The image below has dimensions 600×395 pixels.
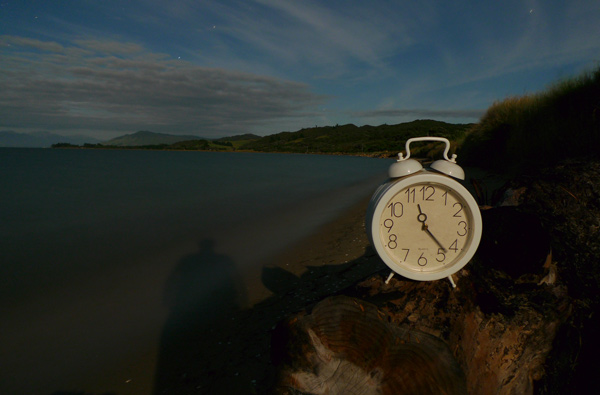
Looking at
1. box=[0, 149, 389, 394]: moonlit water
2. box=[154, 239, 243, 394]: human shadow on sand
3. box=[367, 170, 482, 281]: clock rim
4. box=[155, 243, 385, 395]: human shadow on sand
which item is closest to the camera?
box=[367, 170, 482, 281]: clock rim

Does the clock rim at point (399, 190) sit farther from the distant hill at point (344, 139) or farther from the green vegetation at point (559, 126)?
the distant hill at point (344, 139)

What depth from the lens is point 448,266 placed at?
6.86 ft

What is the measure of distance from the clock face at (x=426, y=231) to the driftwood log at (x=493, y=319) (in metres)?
0.17

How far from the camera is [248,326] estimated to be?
416 cm

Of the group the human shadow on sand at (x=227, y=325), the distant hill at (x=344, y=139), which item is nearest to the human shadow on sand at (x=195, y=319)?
the human shadow on sand at (x=227, y=325)

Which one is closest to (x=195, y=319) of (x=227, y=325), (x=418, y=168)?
(x=227, y=325)

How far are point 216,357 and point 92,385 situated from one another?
4.14 feet

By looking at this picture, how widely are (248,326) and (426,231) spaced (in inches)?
116

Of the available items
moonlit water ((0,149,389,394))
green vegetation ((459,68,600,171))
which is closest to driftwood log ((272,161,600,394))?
moonlit water ((0,149,389,394))

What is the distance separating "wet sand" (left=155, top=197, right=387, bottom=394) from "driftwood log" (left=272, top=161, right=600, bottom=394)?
2.42 ft

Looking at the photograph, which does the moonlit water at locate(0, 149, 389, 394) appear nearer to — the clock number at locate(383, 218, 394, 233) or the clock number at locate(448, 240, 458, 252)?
the clock number at locate(383, 218, 394, 233)

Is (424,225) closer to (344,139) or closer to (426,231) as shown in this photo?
(426,231)

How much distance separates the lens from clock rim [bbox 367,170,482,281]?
1.99m

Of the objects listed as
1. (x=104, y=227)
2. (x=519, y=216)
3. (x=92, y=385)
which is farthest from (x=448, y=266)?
(x=104, y=227)
